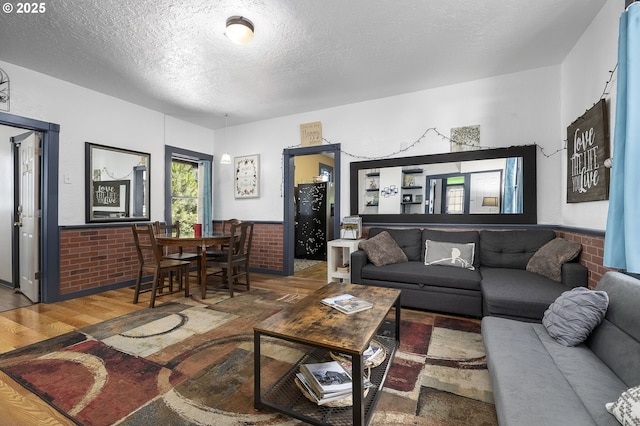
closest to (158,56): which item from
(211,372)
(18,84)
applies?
(18,84)

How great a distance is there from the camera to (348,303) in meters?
1.85

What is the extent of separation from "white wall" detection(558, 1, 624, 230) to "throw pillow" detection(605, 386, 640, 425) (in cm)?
179

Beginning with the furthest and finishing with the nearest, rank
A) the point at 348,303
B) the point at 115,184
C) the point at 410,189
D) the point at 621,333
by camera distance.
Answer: the point at 115,184 < the point at 410,189 < the point at 348,303 < the point at 621,333

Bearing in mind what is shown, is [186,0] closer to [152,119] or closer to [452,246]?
[152,119]

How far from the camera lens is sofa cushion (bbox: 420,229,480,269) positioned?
3234 mm

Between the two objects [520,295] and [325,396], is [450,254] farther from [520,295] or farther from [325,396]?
[325,396]

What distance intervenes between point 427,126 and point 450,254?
1709 millimetres

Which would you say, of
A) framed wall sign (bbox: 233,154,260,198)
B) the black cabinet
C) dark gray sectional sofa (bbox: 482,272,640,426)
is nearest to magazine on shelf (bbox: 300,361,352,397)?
dark gray sectional sofa (bbox: 482,272,640,426)

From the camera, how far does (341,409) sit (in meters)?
1.46

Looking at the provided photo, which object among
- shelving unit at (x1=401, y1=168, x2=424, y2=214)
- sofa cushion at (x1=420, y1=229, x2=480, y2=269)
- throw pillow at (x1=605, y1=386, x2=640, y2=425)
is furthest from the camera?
shelving unit at (x1=401, y1=168, x2=424, y2=214)

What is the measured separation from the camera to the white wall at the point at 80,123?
10.5 feet

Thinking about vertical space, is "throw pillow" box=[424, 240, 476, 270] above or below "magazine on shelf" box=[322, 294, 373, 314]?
above

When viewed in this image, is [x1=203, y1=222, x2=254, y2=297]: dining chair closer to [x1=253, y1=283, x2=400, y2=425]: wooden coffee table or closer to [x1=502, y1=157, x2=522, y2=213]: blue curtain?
[x1=253, y1=283, x2=400, y2=425]: wooden coffee table

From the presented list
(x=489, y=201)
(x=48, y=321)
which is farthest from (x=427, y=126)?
(x=48, y=321)
